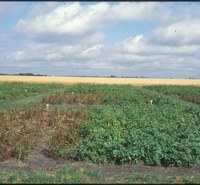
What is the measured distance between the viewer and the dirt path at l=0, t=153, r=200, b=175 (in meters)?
9.72

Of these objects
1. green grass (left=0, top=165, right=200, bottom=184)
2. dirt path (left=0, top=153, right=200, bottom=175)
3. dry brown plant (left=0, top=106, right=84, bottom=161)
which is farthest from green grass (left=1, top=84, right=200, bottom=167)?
green grass (left=0, top=165, right=200, bottom=184)

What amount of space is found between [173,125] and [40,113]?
432 cm

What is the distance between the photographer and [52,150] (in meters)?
11.1

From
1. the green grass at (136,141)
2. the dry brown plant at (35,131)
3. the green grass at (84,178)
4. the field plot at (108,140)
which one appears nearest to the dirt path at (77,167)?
the field plot at (108,140)

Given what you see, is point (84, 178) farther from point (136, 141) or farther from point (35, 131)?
point (35, 131)

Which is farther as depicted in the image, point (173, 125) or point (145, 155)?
Result: point (173, 125)

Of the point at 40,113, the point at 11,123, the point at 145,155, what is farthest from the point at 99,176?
the point at 40,113

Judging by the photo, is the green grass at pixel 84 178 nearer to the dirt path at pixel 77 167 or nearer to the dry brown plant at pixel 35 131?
the dirt path at pixel 77 167

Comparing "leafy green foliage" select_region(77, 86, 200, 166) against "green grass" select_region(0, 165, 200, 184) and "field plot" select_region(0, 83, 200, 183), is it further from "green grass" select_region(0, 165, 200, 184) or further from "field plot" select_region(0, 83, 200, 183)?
"green grass" select_region(0, 165, 200, 184)

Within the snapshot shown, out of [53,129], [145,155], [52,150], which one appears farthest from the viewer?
[53,129]

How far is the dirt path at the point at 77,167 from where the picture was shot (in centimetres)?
972

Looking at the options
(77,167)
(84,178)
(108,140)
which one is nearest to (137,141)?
(108,140)

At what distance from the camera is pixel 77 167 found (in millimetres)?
9906

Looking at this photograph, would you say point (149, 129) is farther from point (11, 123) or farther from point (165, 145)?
point (11, 123)
